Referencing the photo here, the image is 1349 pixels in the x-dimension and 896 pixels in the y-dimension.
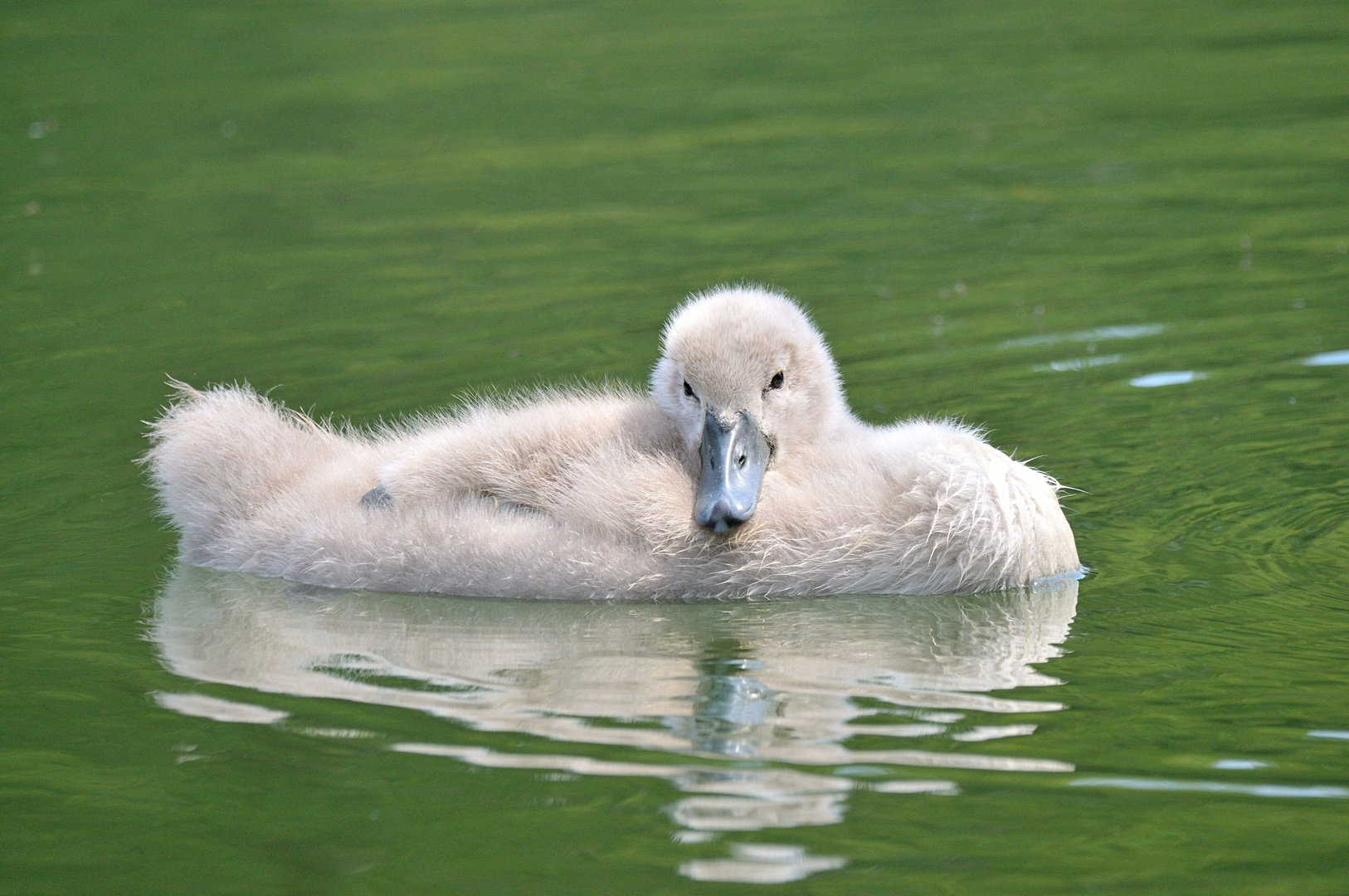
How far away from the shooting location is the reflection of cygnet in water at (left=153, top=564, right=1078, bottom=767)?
4.95 metres

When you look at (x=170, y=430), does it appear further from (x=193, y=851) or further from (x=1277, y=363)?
(x=1277, y=363)

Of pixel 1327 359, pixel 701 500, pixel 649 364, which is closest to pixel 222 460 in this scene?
pixel 701 500

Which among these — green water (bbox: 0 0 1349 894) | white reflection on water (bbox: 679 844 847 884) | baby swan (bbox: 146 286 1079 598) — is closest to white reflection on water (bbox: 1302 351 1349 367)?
green water (bbox: 0 0 1349 894)

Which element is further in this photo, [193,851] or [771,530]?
[771,530]

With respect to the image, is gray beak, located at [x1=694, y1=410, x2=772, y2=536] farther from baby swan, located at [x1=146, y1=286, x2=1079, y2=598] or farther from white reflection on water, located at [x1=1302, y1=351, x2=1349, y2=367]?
white reflection on water, located at [x1=1302, y1=351, x2=1349, y2=367]

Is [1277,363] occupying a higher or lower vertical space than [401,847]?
higher

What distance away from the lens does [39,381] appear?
29.3ft

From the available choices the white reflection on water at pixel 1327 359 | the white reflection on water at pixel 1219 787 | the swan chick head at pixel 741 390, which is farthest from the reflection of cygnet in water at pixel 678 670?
the white reflection on water at pixel 1327 359

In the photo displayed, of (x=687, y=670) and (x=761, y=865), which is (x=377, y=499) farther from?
(x=761, y=865)

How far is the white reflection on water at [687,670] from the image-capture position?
15.1 ft

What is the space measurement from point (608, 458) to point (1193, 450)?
2437 millimetres

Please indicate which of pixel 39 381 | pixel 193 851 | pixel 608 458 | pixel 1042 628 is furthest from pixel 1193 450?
pixel 39 381

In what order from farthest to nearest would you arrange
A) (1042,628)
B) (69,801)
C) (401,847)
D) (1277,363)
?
1. (1277,363)
2. (1042,628)
3. (69,801)
4. (401,847)

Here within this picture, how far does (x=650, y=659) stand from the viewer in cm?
560
